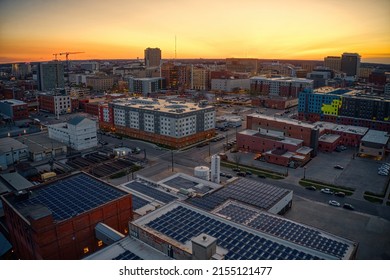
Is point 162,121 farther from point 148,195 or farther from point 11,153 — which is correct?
point 148,195

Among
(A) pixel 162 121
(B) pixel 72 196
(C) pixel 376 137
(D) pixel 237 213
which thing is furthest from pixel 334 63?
(B) pixel 72 196

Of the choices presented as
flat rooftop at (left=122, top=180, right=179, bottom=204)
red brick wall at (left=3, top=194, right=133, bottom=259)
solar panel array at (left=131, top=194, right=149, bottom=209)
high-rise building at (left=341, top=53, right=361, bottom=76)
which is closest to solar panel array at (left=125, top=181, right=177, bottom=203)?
flat rooftop at (left=122, top=180, right=179, bottom=204)

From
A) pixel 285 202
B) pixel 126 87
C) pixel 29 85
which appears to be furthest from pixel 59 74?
pixel 285 202

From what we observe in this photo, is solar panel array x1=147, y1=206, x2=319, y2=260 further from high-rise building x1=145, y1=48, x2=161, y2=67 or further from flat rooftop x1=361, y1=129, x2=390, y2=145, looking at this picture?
high-rise building x1=145, y1=48, x2=161, y2=67

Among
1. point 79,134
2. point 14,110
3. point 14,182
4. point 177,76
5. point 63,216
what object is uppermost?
point 177,76

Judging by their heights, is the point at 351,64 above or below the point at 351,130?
above

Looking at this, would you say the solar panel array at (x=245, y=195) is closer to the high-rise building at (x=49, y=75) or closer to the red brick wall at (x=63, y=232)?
the red brick wall at (x=63, y=232)
